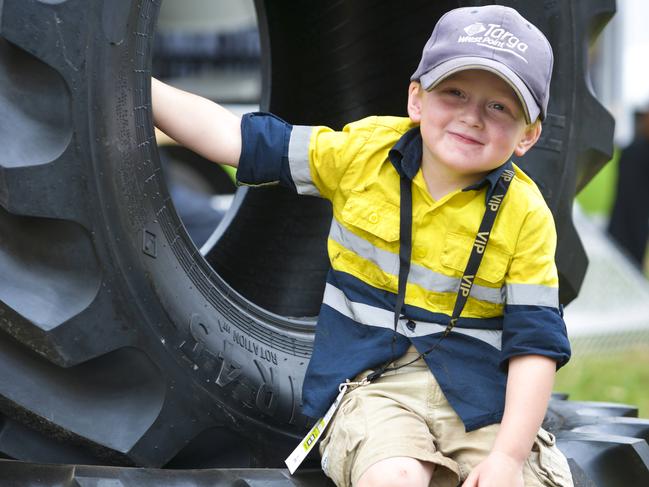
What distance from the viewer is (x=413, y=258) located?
6.39 feet

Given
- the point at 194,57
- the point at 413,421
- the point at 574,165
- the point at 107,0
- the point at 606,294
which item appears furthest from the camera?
the point at 194,57

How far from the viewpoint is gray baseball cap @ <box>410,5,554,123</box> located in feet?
5.99

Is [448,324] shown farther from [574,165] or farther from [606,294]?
[606,294]

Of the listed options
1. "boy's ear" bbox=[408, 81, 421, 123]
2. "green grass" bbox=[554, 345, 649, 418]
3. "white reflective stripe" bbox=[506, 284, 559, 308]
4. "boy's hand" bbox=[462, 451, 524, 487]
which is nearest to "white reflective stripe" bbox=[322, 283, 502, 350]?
"white reflective stripe" bbox=[506, 284, 559, 308]

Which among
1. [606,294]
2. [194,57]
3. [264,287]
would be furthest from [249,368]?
[194,57]

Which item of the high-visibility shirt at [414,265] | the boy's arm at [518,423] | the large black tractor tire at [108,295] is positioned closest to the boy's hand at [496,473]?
the boy's arm at [518,423]

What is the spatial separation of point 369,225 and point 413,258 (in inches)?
3.7

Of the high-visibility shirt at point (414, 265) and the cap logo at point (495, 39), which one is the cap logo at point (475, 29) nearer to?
the cap logo at point (495, 39)

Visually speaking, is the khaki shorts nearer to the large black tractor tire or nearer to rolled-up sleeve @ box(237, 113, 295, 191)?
the large black tractor tire

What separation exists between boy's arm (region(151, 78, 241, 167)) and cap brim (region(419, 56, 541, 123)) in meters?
0.35

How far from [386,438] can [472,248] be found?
342 mm

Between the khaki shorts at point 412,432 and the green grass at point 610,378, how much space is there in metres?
2.28

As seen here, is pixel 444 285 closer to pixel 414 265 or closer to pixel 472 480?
pixel 414 265

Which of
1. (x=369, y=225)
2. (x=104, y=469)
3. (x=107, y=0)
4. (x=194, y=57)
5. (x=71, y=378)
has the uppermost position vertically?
(x=194, y=57)
